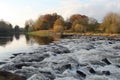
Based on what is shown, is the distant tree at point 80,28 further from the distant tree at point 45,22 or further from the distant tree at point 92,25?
the distant tree at point 45,22

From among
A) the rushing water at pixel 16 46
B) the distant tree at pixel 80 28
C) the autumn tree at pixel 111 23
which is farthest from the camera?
the distant tree at pixel 80 28

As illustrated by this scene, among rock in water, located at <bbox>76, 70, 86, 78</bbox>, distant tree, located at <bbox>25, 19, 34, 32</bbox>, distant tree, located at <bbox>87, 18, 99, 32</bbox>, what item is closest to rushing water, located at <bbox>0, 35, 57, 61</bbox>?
rock in water, located at <bbox>76, 70, 86, 78</bbox>

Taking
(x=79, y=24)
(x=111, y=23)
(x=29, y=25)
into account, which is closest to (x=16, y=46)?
(x=111, y=23)

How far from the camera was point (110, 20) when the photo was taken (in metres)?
86.0

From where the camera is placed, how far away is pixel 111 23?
278 ft

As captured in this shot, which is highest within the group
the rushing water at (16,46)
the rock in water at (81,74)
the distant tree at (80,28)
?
the distant tree at (80,28)

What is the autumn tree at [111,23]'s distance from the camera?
3196 inches

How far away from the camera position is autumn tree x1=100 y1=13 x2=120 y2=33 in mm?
81188

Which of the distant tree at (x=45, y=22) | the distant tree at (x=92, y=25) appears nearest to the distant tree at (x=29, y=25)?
the distant tree at (x=45, y=22)

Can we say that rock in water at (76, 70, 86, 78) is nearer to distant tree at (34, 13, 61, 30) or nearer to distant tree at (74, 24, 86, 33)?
distant tree at (74, 24, 86, 33)

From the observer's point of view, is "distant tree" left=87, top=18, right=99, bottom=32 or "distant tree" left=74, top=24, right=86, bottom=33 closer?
"distant tree" left=74, top=24, right=86, bottom=33

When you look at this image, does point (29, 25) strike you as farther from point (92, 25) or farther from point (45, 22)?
point (92, 25)

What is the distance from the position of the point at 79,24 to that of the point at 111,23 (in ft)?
58.9

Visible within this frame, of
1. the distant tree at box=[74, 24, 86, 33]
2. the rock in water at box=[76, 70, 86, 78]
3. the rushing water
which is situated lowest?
the rushing water
